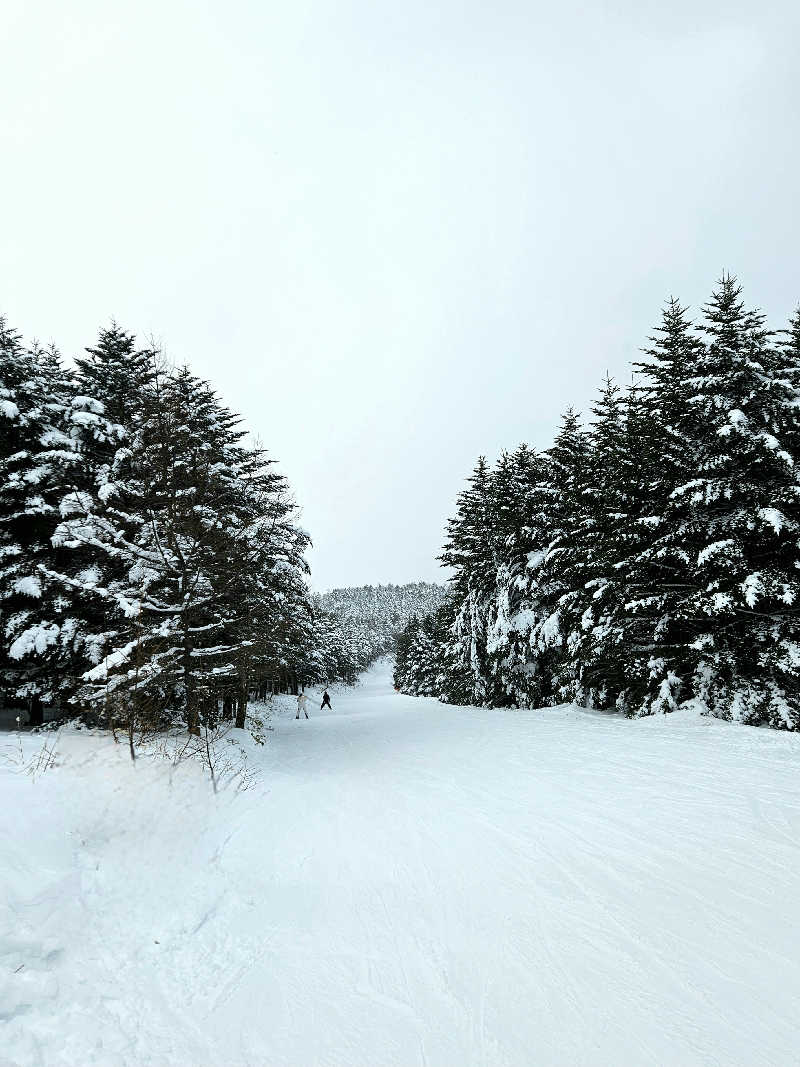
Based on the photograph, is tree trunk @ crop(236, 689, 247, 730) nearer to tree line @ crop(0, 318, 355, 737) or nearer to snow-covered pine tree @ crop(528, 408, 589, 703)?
tree line @ crop(0, 318, 355, 737)

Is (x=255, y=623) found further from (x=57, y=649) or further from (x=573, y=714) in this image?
(x=573, y=714)

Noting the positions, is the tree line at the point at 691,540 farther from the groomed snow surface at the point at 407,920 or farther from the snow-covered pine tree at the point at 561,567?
the groomed snow surface at the point at 407,920

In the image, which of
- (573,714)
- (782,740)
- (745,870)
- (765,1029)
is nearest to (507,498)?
(573,714)

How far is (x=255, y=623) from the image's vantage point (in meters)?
13.7

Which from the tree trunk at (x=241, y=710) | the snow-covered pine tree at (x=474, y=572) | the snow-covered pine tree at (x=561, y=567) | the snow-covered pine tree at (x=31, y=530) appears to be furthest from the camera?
the snow-covered pine tree at (x=474, y=572)

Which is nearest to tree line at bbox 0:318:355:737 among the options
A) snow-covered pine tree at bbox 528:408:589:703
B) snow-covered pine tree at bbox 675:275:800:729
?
snow-covered pine tree at bbox 528:408:589:703

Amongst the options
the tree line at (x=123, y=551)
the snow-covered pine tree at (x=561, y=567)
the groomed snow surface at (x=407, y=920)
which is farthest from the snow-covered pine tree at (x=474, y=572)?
the groomed snow surface at (x=407, y=920)

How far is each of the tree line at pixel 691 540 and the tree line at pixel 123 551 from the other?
1019cm

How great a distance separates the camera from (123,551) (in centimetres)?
1095

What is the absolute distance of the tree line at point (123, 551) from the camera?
431 inches

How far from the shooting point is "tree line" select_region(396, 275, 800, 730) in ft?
38.5

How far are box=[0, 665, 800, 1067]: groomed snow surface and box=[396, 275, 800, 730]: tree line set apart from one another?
4.89 meters

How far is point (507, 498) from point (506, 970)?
20.9m

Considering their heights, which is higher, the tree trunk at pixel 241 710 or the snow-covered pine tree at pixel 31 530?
the snow-covered pine tree at pixel 31 530
